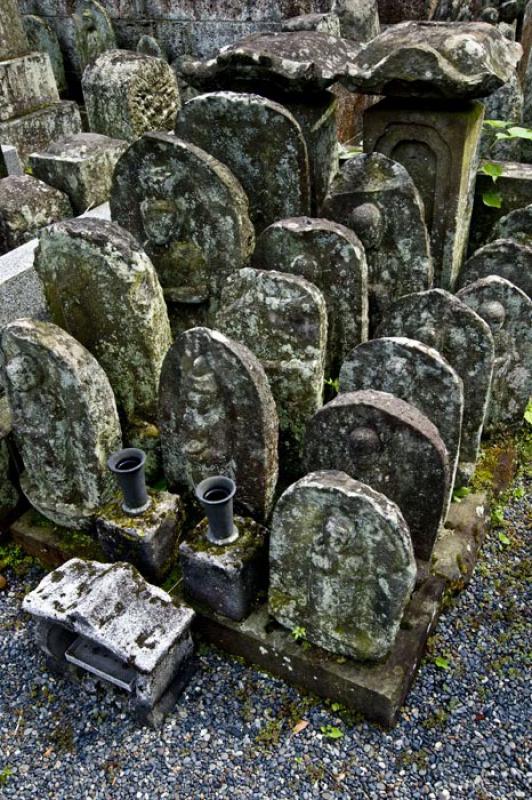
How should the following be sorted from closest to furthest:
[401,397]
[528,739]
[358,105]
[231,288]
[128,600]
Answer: [528,739]
[128,600]
[401,397]
[231,288]
[358,105]

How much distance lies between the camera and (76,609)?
3.83 meters

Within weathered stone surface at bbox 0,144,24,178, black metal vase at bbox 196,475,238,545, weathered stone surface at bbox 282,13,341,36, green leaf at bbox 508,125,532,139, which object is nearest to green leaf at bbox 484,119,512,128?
green leaf at bbox 508,125,532,139

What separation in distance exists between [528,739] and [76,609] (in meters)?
2.53

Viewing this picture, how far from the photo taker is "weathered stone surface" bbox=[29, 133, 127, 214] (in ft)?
23.7

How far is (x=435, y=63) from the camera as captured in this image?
5570mm

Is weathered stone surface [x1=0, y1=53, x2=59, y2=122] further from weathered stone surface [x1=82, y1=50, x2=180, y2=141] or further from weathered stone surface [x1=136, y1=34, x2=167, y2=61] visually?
weathered stone surface [x1=136, y1=34, x2=167, y2=61]

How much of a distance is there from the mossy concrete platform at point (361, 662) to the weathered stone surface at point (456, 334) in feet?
3.21

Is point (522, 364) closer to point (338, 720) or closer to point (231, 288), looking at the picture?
point (231, 288)

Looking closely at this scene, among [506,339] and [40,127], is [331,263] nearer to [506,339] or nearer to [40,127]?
[506,339]

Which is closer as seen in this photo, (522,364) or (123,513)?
(123,513)

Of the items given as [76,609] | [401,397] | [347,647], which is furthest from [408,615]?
[76,609]

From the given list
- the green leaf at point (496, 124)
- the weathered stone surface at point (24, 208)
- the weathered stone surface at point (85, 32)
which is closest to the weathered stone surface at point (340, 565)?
the weathered stone surface at point (24, 208)

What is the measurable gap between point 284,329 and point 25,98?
22.1ft

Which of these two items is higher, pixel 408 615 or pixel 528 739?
pixel 408 615
